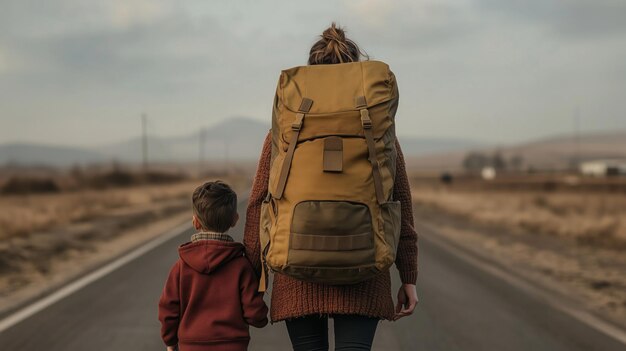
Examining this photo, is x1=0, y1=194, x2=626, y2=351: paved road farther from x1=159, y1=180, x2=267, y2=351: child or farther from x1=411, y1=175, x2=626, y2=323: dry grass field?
x1=159, y1=180, x2=267, y2=351: child

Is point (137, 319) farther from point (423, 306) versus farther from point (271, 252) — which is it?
point (271, 252)

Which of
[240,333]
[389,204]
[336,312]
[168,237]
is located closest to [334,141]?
[389,204]

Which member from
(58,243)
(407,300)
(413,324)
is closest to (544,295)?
(413,324)

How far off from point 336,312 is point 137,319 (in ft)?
14.3

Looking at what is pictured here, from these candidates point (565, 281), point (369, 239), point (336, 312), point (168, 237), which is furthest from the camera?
point (168, 237)

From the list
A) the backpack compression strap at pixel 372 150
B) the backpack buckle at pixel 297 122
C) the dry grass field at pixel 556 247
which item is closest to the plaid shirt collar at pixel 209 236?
the backpack buckle at pixel 297 122

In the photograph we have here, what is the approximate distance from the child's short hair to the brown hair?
0.63 m

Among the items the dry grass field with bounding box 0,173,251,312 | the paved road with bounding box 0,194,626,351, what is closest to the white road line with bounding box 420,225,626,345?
the paved road with bounding box 0,194,626,351

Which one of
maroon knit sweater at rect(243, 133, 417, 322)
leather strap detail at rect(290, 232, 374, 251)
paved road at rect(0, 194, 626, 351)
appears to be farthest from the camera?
paved road at rect(0, 194, 626, 351)

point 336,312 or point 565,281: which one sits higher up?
point 336,312

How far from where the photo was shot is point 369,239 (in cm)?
230

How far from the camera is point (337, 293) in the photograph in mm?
2482

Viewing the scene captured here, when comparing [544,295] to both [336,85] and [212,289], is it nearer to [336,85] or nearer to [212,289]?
[212,289]

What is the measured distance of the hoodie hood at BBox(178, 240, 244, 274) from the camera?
2.70m
